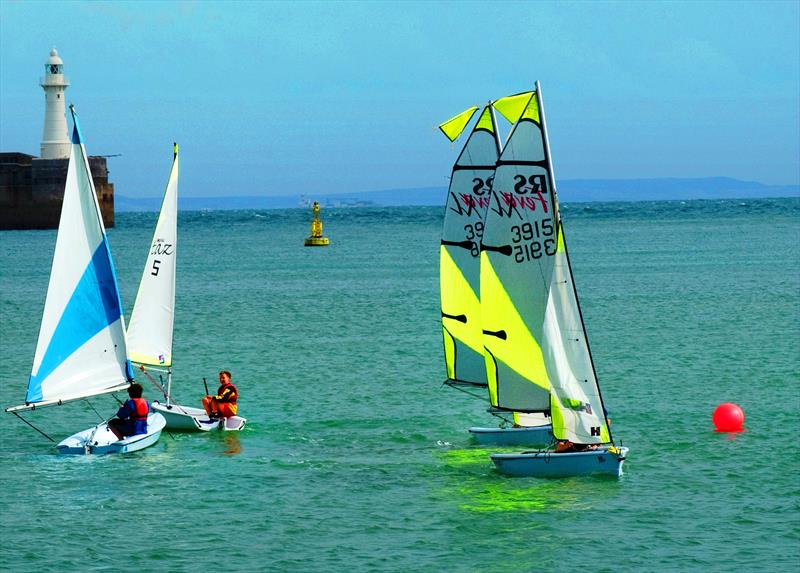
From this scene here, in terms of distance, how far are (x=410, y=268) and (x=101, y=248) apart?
68.3 meters

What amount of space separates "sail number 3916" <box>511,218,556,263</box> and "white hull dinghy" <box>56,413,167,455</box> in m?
9.40

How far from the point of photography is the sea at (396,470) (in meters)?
21.8

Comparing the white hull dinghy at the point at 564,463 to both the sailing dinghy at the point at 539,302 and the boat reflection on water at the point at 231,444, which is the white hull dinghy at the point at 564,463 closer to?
the sailing dinghy at the point at 539,302

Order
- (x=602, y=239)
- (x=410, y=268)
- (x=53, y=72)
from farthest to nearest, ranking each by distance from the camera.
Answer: (x=602, y=239), (x=53, y=72), (x=410, y=268)

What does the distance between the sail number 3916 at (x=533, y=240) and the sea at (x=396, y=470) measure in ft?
14.7

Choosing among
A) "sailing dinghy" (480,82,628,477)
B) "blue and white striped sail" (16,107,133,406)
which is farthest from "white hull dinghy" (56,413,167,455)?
"sailing dinghy" (480,82,628,477)

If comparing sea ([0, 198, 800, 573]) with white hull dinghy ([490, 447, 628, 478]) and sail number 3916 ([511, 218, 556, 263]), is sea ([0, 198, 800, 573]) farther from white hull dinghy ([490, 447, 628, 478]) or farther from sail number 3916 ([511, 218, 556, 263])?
sail number 3916 ([511, 218, 556, 263])

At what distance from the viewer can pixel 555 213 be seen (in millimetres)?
24344

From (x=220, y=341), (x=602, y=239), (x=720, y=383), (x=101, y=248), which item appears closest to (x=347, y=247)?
(x=602, y=239)

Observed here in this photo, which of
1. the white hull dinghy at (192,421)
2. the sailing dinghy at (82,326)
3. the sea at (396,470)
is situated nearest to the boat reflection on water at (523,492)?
the sea at (396,470)

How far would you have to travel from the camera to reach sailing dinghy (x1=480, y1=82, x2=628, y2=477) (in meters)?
24.5

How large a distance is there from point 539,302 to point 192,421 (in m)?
9.63

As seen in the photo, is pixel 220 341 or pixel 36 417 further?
pixel 220 341

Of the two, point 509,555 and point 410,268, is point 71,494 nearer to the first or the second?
point 509,555
